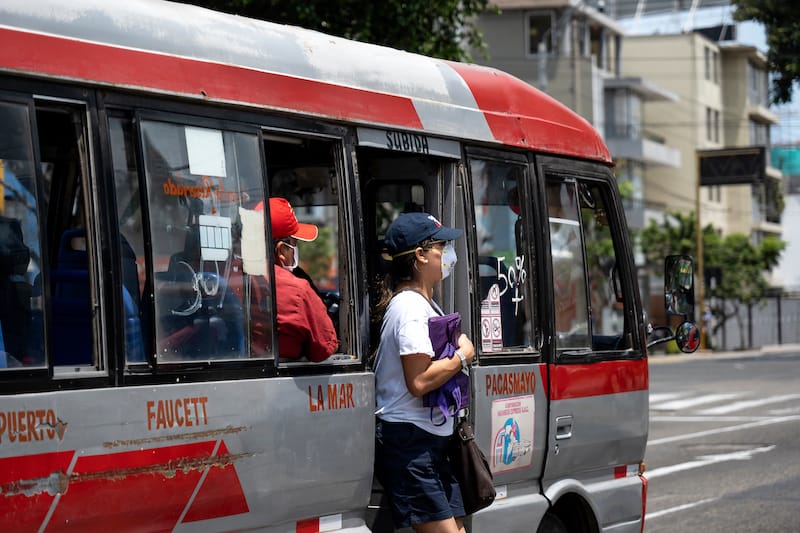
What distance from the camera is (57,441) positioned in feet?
13.4

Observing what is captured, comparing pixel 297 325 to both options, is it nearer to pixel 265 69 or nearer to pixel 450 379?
pixel 450 379

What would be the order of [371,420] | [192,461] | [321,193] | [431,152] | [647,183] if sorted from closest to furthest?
[192,461] → [371,420] → [431,152] → [321,193] → [647,183]

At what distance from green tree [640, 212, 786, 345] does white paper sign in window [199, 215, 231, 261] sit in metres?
47.7

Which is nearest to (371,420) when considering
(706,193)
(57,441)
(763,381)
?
(57,441)

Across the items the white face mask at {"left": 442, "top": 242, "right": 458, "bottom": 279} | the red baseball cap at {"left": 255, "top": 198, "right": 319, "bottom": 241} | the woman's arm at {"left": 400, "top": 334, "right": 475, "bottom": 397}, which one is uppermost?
the red baseball cap at {"left": 255, "top": 198, "right": 319, "bottom": 241}

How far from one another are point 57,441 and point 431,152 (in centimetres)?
250

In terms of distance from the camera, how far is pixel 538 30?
55938mm

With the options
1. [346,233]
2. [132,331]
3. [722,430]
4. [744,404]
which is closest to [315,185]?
[346,233]

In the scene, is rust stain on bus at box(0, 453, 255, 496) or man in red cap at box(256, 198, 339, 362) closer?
rust stain on bus at box(0, 453, 255, 496)

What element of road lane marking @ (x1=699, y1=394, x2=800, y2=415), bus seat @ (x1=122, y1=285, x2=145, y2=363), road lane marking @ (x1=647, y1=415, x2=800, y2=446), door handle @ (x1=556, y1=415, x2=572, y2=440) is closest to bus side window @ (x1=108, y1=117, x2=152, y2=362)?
bus seat @ (x1=122, y1=285, x2=145, y2=363)

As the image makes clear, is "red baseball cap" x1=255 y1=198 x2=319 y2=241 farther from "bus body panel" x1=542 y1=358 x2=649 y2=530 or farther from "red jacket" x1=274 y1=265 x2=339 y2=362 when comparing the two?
"bus body panel" x1=542 y1=358 x2=649 y2=530

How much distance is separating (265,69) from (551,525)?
123 inches

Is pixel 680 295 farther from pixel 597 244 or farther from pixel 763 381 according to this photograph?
pixel 597 244

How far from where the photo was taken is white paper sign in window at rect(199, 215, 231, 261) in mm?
4793
